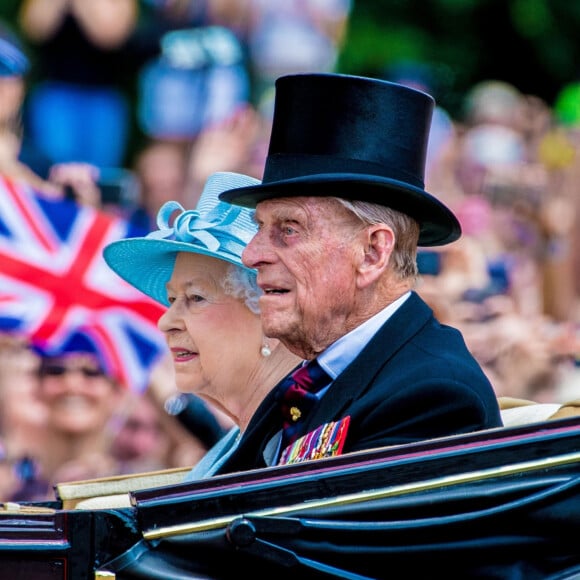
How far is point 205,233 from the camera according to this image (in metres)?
3.78

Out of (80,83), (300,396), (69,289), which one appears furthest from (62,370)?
(300,396)

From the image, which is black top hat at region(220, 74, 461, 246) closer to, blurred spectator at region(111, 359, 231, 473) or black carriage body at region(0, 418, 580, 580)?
black carriage body at region(0, 418, 580, 580)

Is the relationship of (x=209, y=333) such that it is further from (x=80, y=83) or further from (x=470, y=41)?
(x=470, y=41)

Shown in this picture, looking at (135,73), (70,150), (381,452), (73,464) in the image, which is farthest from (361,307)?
(135,73)

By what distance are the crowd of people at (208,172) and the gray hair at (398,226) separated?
3.79 ft

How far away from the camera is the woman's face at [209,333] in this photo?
3.79 meters

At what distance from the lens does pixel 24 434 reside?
6246mm

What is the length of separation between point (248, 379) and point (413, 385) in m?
1.15

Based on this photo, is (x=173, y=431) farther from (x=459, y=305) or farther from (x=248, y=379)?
(x=248, y=379)

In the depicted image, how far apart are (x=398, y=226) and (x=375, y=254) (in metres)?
0.10

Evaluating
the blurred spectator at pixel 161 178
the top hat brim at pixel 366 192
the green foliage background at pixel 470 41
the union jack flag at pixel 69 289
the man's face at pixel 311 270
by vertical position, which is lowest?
the man's face at pixel 311 270

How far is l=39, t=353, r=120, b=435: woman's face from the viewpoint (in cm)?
633

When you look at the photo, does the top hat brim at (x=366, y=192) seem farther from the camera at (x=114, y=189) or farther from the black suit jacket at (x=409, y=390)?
the camera at (x=114, y=189)

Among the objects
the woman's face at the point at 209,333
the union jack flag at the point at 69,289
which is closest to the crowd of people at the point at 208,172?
the union jack flag at the point at 69,289
